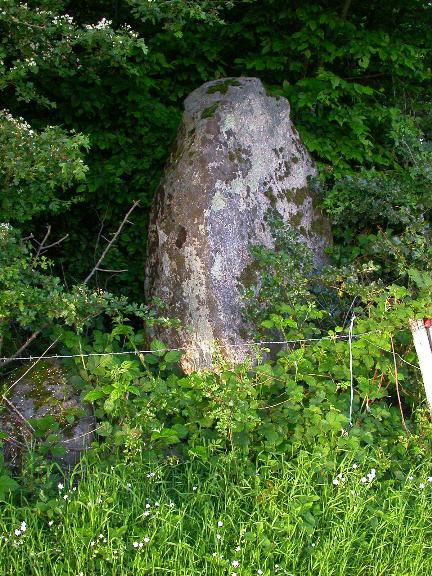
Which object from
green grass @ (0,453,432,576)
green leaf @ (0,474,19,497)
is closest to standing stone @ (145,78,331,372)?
green grass @ (0,453,432,576)

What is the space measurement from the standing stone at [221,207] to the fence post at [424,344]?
1.21 meters

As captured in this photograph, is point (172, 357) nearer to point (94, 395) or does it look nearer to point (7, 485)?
point (94, 395)

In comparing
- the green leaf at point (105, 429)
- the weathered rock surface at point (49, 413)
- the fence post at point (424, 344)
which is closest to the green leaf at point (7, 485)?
the weathered rock surface at point (49, 413)

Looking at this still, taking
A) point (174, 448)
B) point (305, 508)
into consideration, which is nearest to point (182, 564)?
point (305, 508)

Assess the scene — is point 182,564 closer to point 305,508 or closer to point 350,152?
point 305,508

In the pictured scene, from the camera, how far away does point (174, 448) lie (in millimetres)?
4461

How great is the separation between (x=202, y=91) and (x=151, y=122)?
937mm

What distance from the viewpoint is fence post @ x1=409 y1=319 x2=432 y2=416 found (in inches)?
169

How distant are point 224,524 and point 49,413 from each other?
1352 millimetres

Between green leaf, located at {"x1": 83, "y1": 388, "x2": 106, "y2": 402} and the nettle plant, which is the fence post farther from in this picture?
green leaf, located at {"x1": 83, "y1": 388, "x2": 106, "y2": 402}

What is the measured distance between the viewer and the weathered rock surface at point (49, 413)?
436cm

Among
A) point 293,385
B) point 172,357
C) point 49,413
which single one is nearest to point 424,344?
point 293,385

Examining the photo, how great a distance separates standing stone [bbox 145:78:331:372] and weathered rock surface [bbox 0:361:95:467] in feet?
3.00

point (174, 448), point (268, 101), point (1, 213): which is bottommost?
point (174, 448)
